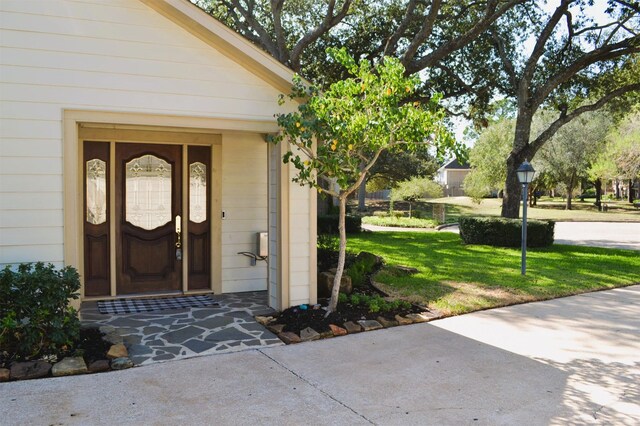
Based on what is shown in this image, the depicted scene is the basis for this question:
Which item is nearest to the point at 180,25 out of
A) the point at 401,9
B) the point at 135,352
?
the point at 135,352

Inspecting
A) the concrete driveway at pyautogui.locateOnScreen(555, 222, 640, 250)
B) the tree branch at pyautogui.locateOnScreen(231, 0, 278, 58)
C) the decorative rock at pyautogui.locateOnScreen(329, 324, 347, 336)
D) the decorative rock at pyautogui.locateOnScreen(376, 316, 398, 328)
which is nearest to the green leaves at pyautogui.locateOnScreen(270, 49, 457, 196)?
the decorative rock at pyautogui.locateOnScreen(329, 324, 347, 336)

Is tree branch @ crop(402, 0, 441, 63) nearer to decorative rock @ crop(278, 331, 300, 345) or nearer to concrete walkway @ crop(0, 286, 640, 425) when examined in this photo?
concrete walkway @ crop(0, 286, 640, 425)

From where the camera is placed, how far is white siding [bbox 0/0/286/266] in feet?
18.0

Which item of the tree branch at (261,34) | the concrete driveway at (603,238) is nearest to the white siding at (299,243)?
the tree branch at (261,34)

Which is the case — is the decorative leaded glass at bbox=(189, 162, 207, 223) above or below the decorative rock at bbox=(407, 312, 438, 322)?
above

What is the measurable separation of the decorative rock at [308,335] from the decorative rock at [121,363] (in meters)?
1.77

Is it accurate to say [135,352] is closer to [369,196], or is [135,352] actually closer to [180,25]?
[180,25]

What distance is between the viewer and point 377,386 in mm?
4488

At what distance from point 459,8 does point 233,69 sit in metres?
10.2

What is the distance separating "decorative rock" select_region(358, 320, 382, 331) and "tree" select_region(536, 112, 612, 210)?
29911 mm

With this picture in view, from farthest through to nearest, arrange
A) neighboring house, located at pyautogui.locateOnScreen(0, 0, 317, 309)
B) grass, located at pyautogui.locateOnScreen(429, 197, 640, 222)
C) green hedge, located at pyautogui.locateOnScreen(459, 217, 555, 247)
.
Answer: grass, located at pyautogui.locateOnScreen(429, 197, 640, 222) < green hedge, located at pyautogui.locateOnScreen(459, 217, 555, 247) < neighboring house, located at pyautogui.locateOnScreen(0, 0, 317, 309)

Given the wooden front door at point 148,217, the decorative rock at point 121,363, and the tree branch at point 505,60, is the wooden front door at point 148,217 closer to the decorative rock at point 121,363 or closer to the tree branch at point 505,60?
the decorative rock at point 121,363

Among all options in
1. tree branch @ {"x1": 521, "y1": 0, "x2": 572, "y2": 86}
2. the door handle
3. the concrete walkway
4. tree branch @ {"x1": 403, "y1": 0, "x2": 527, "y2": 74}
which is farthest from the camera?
tree branch @ {"x1": 521, "y1": 0, "x2": 572, "y2": 86}

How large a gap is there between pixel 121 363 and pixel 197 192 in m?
3.67
